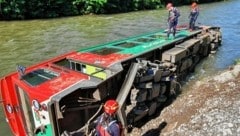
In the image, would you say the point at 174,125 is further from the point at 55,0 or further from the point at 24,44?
the point at 55,0

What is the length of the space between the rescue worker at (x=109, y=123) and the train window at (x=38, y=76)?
2609mm

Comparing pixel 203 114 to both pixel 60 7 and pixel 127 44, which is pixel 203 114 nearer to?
pixel 127 44

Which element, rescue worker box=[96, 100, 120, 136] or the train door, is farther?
the train door

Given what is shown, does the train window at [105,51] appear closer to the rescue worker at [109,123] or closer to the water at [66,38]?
the water at [66,38]

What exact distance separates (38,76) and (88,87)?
175 centimetres

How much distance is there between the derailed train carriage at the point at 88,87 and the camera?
7574 mm

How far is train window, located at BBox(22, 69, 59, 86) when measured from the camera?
833cm

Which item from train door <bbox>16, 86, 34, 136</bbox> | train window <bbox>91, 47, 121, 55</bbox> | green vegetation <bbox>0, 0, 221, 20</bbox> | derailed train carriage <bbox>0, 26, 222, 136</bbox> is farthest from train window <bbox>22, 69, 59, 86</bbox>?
green vegetation <bbox>0, 0, 221, 20</bbox>

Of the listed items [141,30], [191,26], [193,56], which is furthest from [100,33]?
[193,56]

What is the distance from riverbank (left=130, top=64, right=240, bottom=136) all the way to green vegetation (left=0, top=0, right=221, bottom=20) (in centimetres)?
2591

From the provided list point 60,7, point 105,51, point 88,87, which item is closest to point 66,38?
point 105,51

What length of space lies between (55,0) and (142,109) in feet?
94.8

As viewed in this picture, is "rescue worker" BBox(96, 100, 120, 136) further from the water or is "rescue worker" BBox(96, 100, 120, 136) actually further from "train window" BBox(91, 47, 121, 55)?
"train window" BBox(91, 47, 121, 55)

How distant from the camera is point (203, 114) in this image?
8.66 metres
